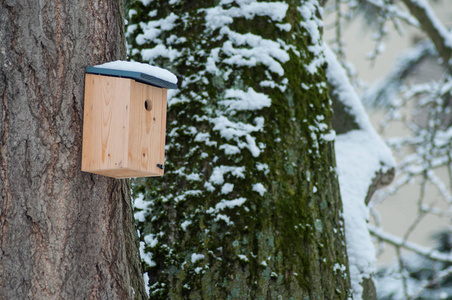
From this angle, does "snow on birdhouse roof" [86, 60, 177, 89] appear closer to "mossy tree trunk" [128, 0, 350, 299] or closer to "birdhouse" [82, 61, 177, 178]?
"birdhouse" [82, 61, 177, 178]

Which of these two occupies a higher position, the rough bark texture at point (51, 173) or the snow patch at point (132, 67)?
the snow patch at point (132, 67)

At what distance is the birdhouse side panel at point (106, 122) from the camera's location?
56.7 inches

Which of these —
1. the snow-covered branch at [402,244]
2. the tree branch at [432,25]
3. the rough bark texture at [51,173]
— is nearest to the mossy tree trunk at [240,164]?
the rough bark texture at [51,173]

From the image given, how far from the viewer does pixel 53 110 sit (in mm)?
1390

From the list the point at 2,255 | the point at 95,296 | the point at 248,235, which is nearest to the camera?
the point at 2,255

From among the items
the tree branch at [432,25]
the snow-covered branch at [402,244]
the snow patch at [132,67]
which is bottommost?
the snow-covered branch at [402,244]

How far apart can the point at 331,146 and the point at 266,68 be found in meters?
0.47

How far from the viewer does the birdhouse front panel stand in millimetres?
1446

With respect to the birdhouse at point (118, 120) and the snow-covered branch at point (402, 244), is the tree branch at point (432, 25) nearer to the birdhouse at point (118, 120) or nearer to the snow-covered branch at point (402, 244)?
the snow-covered branch at point (402, 244)

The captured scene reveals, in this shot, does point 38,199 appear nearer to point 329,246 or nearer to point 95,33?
point 95,33

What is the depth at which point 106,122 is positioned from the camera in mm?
1488

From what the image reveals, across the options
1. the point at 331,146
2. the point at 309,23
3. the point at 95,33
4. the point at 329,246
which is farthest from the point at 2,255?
the point at 309,23

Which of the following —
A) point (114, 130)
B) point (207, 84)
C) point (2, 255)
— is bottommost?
point (2, 255)

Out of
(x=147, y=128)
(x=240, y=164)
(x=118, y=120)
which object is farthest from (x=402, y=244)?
(x=118, y=120)
